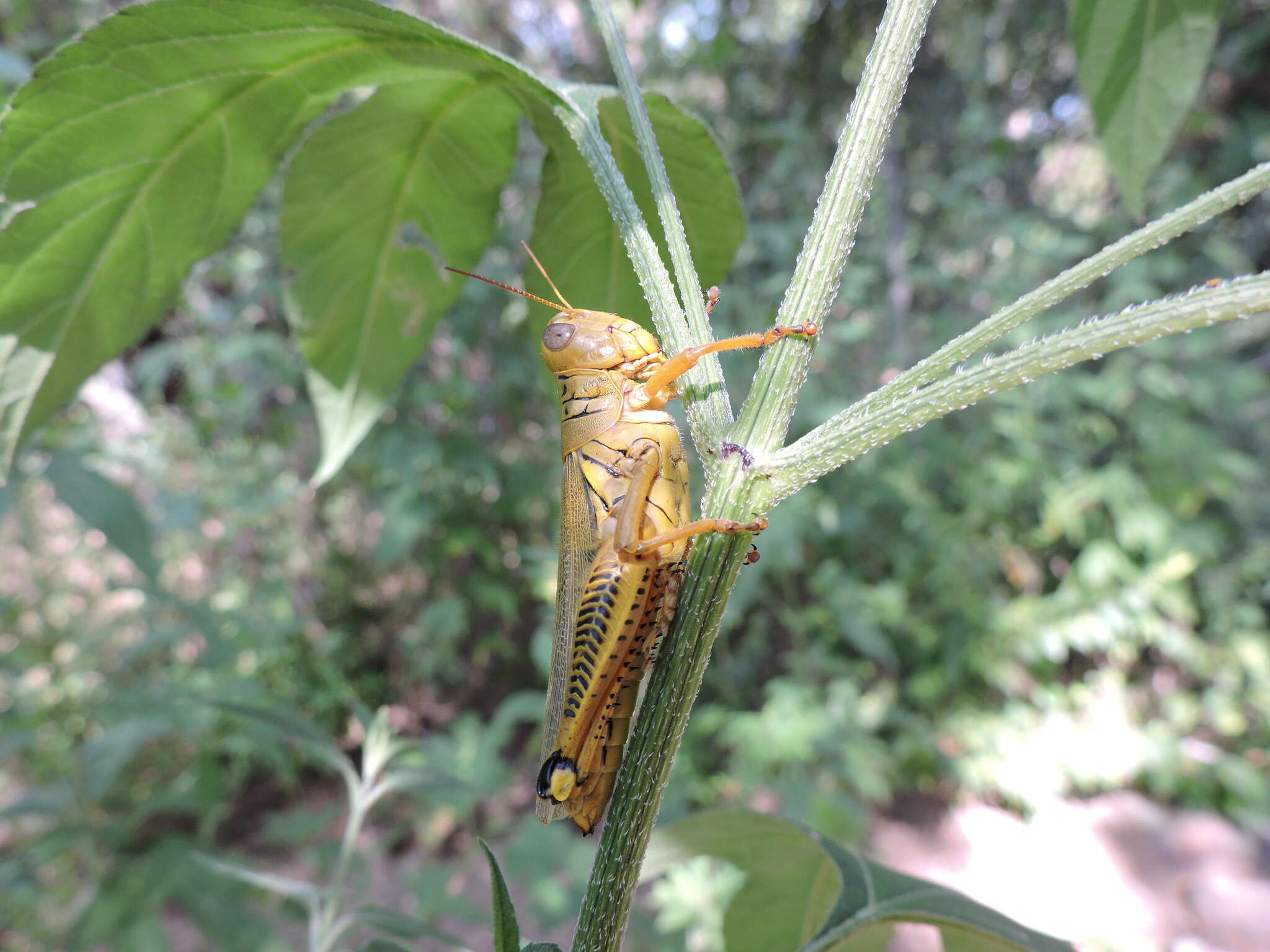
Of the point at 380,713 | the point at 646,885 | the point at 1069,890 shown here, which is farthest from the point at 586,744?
the point at 1069,890

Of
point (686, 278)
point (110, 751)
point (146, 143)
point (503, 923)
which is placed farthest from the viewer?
point (110, 751)

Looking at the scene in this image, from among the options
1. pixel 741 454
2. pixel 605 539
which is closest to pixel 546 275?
pixel 605 539

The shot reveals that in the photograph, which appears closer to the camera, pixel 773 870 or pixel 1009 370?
pixel 1009 370

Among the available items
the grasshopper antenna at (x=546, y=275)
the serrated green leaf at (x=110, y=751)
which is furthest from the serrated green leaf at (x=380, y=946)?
the serrated green leaf at (x=110, y=751)

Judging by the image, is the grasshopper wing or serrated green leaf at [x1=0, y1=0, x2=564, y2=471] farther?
the grasshopper wing

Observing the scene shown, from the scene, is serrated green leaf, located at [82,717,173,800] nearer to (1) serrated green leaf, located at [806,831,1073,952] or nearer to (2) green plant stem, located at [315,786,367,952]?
(2) green plant stem, located at [315,786,367,952]

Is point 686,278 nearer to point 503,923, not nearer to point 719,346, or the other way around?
point 719,346

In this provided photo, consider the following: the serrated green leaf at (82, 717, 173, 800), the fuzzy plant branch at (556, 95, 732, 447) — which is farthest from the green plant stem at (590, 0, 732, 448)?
the serrated green leaf at (82, 717, 173, 800)
